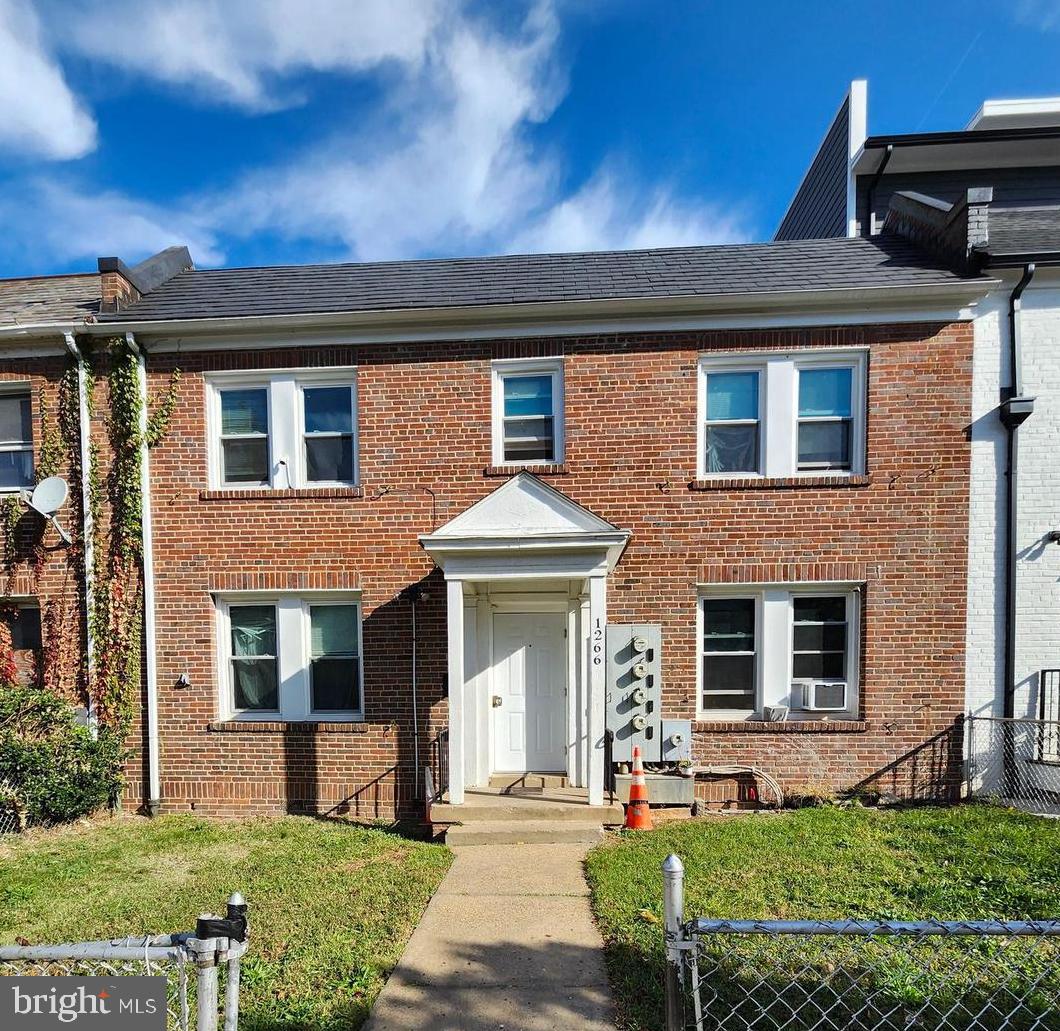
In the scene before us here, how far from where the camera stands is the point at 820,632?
7.57m

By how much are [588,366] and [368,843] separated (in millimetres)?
5964

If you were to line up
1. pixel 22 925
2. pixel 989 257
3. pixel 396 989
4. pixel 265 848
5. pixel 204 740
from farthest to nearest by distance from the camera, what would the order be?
pixel 204 740 < pixel 989 257 < pixel 265 848 < pixel 22 925 < pixel 396 989

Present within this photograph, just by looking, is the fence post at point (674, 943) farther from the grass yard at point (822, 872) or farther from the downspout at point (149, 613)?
the downspout at point (149, 613)

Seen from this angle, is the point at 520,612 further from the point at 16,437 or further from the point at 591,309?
the point at 16,437

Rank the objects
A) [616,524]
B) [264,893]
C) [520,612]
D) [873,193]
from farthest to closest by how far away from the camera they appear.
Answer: [873,193]
[520,612]
[616,524]
[264,893]

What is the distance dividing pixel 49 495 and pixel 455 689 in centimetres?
564

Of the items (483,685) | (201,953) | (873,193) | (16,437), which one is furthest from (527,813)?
(873,193)

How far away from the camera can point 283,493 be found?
25.3 ft

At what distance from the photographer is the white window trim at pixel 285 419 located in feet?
25.6

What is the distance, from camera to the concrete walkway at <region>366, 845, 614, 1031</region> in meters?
3.70

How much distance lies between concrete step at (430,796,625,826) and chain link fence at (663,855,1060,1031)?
221 centimetres

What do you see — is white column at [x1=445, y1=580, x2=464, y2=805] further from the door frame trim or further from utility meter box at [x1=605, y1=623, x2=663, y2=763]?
utility meter box at [x1=605, y1=623, x2=663, y2=763]

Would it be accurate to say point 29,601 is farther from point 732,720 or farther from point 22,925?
point 732,720

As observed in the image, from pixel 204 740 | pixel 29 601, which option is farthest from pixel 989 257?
pixel 29 601
